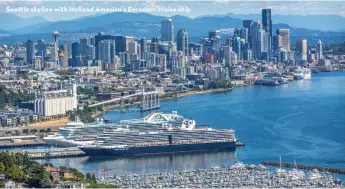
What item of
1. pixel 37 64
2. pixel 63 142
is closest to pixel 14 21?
pixel 37 64

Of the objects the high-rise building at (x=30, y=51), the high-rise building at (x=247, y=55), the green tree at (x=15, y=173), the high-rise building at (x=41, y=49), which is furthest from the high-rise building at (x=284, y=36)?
the green tree at (x=15, y=173)

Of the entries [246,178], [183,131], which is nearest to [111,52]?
[183,131]

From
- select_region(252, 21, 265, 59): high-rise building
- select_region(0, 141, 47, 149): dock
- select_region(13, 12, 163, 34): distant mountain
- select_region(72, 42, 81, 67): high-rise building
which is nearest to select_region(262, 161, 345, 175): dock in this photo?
select_region(0, 141, 47, 149): dock

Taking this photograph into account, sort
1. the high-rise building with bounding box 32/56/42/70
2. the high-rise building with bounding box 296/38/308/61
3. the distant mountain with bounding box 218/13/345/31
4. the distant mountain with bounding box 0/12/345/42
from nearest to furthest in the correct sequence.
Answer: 1. the high-rise building with bounding box 32/56/42/70
2. the high-rise building with bounding box 296/38/308/61
3. the distant mountain with bounding box 0/12/345/42
4. the distant mountain with bounding box 218/13/345/31

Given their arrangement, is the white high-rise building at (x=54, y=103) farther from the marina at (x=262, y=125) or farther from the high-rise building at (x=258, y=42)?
the high-rise building at (x=258, y=42)

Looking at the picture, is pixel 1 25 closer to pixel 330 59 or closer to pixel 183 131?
pixel 330 59

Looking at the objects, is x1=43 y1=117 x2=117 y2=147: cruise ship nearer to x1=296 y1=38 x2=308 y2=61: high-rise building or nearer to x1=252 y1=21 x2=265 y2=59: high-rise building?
x1=296 y1=38 x2=308 y2=61: high-rise building

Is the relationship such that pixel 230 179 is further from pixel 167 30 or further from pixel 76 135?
pixel 167 30
